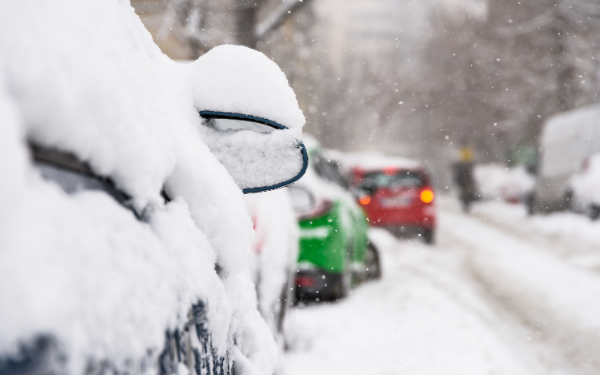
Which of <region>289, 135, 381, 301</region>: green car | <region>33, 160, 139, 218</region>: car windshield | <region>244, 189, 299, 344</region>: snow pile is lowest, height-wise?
<region>289, 135, 381, 301</region>: green car

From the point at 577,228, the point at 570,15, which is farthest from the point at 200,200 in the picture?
the point at 570,15

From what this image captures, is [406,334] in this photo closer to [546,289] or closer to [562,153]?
[546,289]

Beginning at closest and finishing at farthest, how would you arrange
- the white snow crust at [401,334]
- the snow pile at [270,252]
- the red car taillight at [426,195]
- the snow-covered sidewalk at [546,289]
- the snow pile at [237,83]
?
the snow pile at [237,83] < the snow pile at [270,252] < the white snow crust at [401,334] < the snow-covered sidewalk at [546,289] < the red car taillight at [426,195]

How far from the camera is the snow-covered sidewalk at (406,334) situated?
3.53 m

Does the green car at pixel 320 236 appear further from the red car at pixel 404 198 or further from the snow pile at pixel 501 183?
the snow pile at pixel 501 183

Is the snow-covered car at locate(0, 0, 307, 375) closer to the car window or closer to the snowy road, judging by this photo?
the car window

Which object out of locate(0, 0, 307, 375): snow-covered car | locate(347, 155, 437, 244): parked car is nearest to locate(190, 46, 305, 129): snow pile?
locate(0, 0, 307, 375): snow-covered car

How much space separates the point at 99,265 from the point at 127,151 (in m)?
0.22

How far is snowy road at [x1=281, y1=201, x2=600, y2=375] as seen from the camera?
362 centimetres

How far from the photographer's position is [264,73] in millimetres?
1430

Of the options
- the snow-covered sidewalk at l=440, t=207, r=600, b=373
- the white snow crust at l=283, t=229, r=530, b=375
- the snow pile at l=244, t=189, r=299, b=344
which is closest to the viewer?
the snow pile at l=244, t=189, r=299, b=344

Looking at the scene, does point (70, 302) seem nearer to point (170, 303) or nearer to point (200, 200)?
point (170, 303)

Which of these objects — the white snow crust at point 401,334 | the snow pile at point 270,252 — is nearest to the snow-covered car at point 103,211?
the snow pile at point 270,252

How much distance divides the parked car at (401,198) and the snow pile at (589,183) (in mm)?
3586
